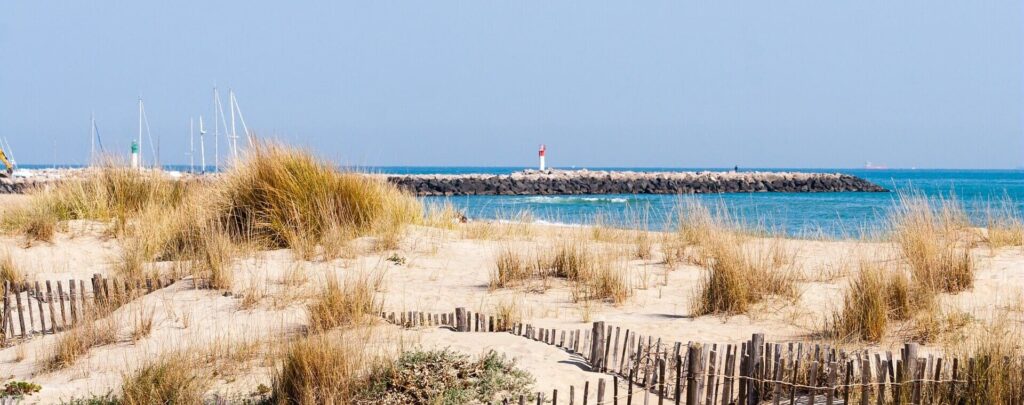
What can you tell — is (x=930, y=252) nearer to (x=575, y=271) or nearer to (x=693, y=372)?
(x=575, y=271)

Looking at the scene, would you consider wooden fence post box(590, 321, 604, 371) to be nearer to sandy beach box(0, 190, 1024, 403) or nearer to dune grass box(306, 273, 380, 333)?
sandy beach box(0, 190, 1024, 403)

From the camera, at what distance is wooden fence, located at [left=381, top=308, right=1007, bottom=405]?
14.9 feet

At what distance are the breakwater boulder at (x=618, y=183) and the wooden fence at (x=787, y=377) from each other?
40.5 m

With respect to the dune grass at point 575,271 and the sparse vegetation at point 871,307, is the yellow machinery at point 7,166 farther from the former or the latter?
the sparse vegetation at point 871,307

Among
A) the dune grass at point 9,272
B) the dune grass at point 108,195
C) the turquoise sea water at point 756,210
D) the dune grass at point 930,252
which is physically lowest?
the turquoise sea water at point 756,210

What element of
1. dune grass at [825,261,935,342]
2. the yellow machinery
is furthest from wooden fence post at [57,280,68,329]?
the yellow machinery

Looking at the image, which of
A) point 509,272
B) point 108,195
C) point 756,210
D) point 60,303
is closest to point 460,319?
point 509,272

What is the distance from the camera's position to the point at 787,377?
4961 millimetres

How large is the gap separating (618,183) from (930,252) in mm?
43051

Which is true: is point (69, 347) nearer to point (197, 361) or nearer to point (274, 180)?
point (197, 361)

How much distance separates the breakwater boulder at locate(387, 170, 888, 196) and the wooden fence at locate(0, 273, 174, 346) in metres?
37.4

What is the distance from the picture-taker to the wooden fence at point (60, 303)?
23.4 feet

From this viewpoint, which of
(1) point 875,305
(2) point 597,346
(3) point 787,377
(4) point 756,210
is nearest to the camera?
(3) point 787,377

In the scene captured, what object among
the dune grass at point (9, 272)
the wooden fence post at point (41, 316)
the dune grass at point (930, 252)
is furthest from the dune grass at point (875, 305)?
the dune grass at point (9, 272)
